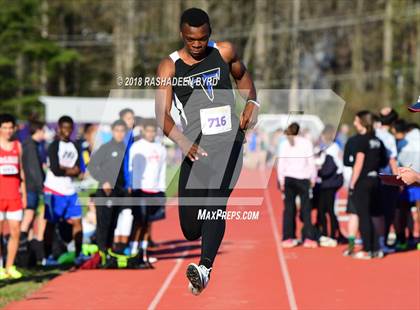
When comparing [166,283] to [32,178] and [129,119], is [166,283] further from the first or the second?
[129,119]

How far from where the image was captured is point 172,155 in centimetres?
2562

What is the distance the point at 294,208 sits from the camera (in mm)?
15883

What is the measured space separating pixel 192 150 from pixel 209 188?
42cm

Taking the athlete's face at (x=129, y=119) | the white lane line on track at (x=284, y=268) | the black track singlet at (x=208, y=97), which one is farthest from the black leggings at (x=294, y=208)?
the black track singlet at (x=208, y=97)

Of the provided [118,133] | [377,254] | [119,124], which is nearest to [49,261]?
[118,133]

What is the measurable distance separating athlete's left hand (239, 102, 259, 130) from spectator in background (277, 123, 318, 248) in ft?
25.4

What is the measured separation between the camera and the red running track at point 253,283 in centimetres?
1016

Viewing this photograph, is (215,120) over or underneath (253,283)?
over

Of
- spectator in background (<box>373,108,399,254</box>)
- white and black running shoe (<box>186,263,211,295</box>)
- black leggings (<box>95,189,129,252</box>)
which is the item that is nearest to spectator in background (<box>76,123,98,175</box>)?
black leggings (<box>95,189,129,252</box>)

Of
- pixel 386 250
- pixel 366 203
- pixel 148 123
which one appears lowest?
pixel 386 250

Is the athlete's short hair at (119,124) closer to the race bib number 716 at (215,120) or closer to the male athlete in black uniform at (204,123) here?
the male athlete in black uniform at (204,123)

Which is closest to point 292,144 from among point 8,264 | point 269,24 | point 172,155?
point 8,264

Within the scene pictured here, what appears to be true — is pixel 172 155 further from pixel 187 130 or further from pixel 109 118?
pixel 187 130

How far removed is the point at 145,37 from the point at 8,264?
169ft
